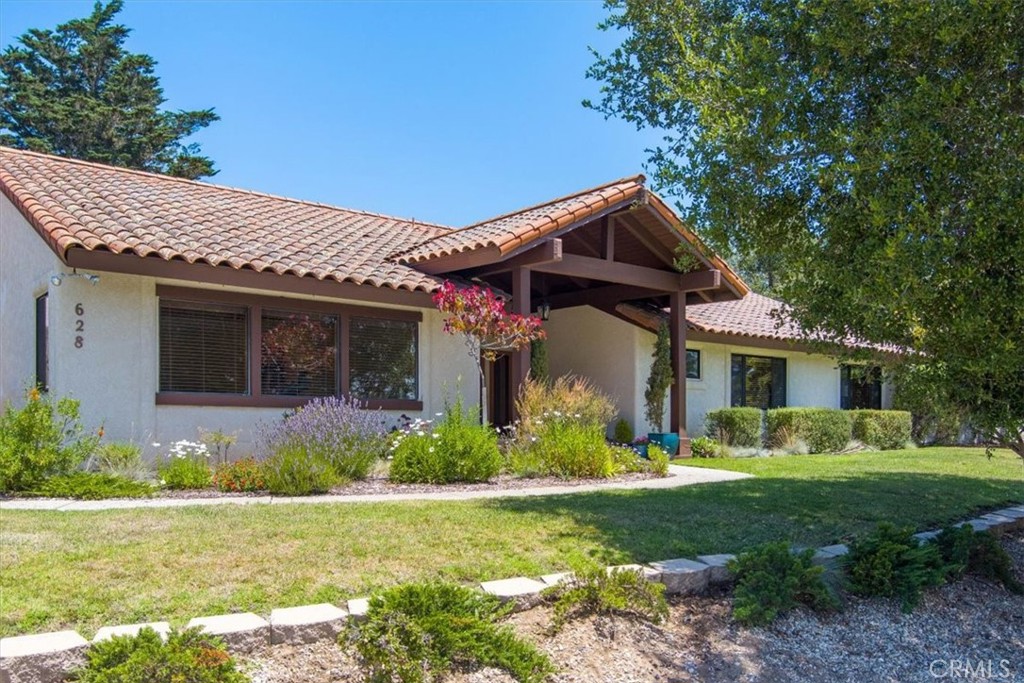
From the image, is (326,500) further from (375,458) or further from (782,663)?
(782,663)

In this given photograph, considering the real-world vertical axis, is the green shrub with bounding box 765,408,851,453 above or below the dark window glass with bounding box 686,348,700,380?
below

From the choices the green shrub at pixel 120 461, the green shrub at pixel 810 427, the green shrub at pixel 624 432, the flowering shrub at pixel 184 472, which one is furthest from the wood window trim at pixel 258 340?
the green shrub at pixel 810 427

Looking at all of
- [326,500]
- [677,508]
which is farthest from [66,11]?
[677,508]

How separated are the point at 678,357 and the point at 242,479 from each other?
896 cm

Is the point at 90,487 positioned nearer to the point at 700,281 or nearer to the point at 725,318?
the point at 700,281

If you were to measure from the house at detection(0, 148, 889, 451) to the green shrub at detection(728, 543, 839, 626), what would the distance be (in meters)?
3.05

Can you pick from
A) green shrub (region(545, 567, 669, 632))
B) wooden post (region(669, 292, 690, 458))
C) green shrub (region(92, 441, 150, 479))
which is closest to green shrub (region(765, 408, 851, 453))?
wooden post (region(669, 292, 690, 458))

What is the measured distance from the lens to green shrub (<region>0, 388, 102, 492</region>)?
845 cm

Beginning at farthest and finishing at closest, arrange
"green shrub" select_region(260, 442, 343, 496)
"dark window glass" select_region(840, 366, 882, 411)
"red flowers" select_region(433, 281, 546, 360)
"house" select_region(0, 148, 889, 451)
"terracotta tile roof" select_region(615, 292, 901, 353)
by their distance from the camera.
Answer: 1. "dark window glass" select_region(840, 366, 882, 411)
2. "terracotta tile roof" select_region(615, 292, 901, 353)
3. "red flowers" select_region(433, 281, 546, 360)
4. "house" select_region(0, 148, 889, 451)
5. "green shrub" select_region(260, 442, 343, 496)

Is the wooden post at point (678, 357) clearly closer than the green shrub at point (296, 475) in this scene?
No

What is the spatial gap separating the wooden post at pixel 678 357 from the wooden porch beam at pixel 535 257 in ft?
12.7

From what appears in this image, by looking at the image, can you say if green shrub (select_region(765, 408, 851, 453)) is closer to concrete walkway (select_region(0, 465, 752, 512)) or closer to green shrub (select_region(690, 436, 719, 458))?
green shrub (select_region(690, 436, 719, 458))

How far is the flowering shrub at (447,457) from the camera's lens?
32.4 feet

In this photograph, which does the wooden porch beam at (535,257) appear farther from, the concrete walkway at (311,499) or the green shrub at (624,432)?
the green shrub at (624,432)
